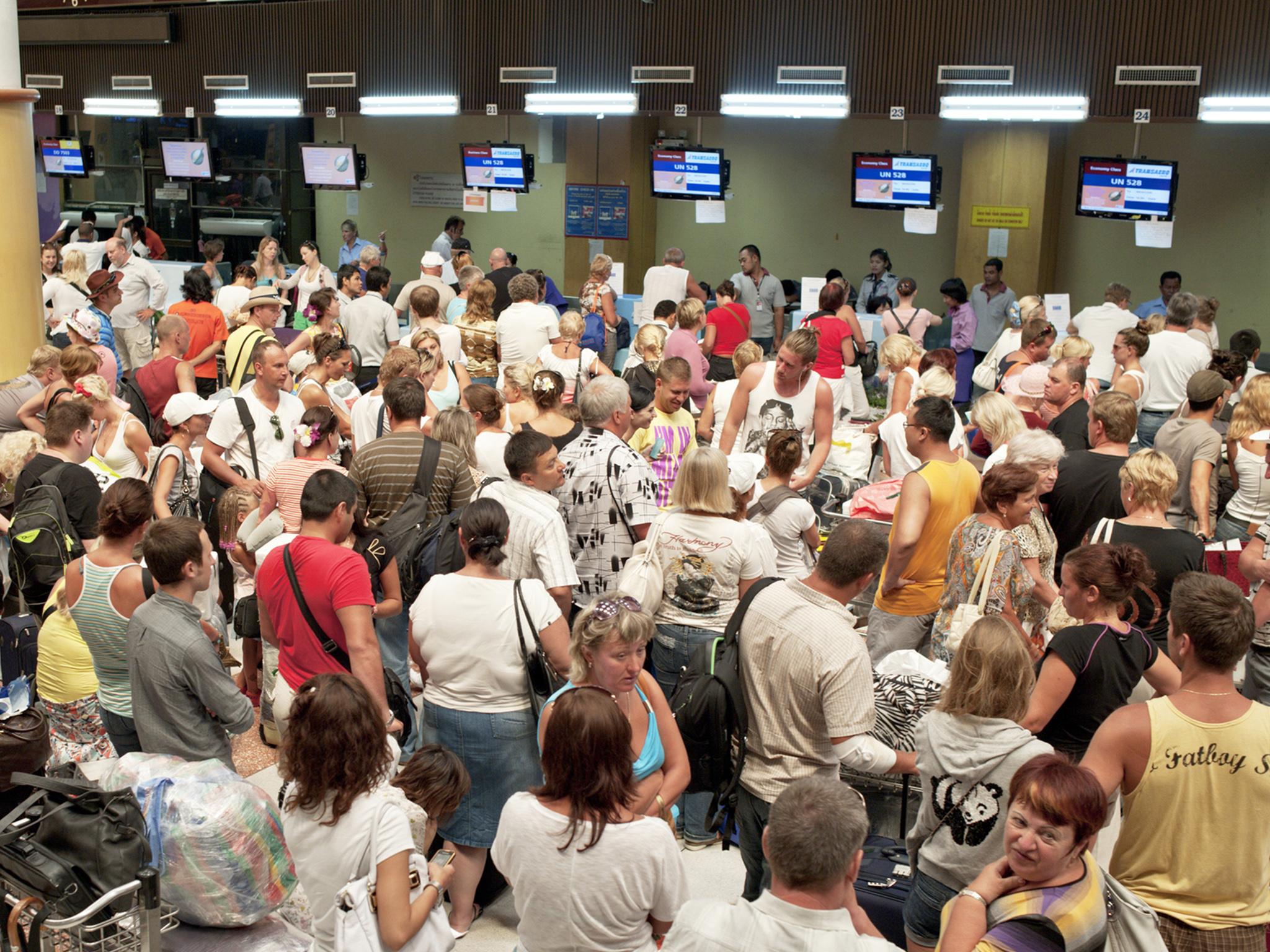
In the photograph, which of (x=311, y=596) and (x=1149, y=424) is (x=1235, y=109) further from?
(x=311, y=596)

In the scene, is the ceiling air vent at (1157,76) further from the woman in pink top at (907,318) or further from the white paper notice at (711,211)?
the white paper notice at (711,211)

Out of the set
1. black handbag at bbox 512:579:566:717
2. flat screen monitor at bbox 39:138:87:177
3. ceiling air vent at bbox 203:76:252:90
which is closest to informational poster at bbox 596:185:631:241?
ceiling air vent at bbox 203:76:252:90

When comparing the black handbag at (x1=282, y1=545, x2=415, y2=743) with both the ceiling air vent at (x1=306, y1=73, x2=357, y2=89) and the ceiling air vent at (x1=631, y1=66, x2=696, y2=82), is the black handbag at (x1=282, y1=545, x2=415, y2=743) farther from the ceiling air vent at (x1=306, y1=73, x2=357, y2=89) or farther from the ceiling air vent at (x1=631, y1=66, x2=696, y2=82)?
the ceiling air vent at (x1=306, y1=73, x2=357, y2=89)

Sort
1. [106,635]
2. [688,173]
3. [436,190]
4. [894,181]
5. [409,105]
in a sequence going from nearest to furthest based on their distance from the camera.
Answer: [106,635]
[894,181]
[688,173]
[409,105]
[436,190]

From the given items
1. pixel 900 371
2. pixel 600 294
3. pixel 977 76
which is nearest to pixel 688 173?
pixel 600 294

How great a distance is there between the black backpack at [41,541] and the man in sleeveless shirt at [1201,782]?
399cm

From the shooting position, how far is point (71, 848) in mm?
2900

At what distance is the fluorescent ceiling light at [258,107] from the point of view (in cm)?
1280

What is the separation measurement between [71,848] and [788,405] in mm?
4207

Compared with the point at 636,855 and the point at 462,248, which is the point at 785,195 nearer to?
the point at 462,248

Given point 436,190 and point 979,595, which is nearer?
point 979,595

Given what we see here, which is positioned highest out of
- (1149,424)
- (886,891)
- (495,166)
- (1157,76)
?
(1157,76)

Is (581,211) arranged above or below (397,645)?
above

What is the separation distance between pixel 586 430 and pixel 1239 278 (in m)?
10.2
